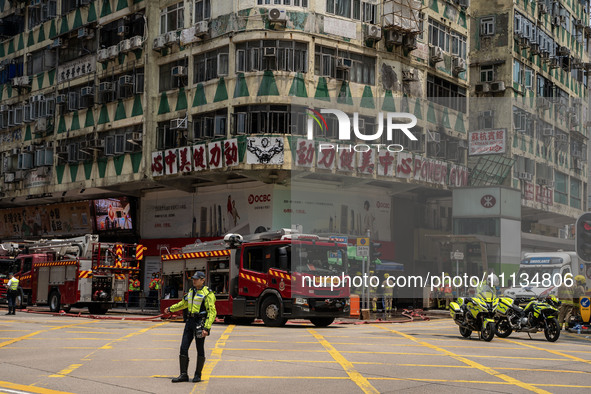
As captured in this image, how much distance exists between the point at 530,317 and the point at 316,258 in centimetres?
662

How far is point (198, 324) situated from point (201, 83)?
26.3 metres

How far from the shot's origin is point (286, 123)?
34.1 meters

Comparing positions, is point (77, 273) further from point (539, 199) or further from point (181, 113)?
point (539, 199)

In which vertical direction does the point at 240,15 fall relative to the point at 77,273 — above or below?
above

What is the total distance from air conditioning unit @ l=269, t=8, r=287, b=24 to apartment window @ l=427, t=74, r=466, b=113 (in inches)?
354

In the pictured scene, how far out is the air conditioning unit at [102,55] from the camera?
40656 millimetres

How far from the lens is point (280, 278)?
925 inches

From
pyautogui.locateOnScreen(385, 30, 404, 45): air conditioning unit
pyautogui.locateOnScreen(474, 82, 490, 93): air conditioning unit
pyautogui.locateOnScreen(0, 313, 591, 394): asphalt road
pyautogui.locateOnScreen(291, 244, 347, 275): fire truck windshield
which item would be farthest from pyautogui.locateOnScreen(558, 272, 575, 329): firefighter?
pyautogui.locateOnScreen(474, 82, 490, 93): air conditioning unit

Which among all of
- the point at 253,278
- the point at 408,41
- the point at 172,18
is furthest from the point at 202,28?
the point at 253,278

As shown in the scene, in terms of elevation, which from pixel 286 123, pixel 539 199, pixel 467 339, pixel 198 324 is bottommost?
pixel 467 339

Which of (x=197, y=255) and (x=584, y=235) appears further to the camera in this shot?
(x=197, y=255)

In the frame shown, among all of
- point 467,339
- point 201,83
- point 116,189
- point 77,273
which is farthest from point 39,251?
point 467,339

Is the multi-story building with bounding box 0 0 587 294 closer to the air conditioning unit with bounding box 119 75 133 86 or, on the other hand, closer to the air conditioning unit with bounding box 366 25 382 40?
the air conditioning unit with bounding box 366 25 382 40

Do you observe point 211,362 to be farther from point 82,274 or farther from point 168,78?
point 168,78
